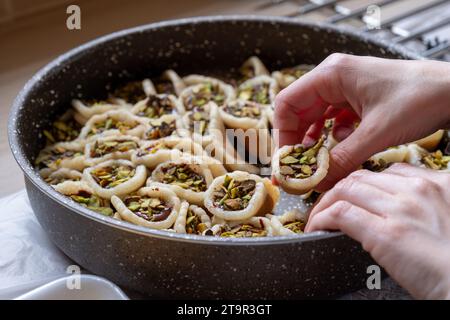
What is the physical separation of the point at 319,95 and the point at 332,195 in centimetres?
32

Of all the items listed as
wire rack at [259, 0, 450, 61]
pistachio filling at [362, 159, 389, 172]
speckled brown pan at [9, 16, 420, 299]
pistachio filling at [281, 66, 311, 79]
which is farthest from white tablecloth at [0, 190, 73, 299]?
wire rack at [259, 0, 450, 61]

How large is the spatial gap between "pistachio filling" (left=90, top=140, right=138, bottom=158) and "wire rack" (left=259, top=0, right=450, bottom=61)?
80 centimetres

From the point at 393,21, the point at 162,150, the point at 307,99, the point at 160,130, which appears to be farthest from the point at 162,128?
the point at 393,21

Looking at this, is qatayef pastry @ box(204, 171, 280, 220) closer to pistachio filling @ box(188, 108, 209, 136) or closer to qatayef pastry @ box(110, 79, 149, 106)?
pistachio filling @ box(188, 108, 209, 136)

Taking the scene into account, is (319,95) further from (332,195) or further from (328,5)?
(328,5)

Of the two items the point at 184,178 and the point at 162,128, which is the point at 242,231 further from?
the point at 162,128

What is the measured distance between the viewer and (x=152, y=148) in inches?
58.1

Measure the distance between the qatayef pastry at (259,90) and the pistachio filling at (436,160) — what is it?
39cm

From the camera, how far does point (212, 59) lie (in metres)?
1.82

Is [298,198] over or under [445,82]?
under

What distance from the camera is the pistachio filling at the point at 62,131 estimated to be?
1.57 metres

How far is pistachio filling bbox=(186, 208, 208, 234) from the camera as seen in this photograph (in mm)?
1291

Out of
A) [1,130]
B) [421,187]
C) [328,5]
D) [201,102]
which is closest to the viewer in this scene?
[421,187]

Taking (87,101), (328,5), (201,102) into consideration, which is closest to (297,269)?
(201,102)
